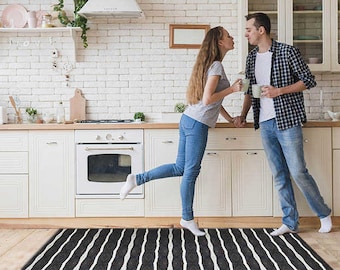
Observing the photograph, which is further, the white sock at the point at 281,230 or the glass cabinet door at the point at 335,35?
the glass cabinet door at the point at 335,35

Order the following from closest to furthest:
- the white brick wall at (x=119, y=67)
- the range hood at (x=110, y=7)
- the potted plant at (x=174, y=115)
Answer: the range hood at (x=110, y=7)
the potted plant at (x=174, y=115)
the white brick wall at (x=119, y=67)

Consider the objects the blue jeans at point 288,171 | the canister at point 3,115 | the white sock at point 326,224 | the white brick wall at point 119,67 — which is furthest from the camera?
the white brick wall at point 119,67

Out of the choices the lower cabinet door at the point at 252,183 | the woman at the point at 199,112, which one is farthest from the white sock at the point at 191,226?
the lower cabinet door at the point at 252,183

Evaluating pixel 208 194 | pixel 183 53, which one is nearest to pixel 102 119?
pixel 183 53

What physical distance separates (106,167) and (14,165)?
720 mm

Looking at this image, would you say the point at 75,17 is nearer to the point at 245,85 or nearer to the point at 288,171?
the point at 245,85

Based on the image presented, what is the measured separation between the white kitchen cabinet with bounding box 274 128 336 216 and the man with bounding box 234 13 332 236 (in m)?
0.21

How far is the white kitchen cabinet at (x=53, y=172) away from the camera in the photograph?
3.78 meters

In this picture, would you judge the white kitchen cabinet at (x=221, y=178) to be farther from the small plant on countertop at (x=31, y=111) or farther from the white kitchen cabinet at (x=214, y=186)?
the small plant on countertop at (x=31, y=111)

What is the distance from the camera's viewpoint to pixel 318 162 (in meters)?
3.75

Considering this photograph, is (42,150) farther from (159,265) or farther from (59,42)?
(159,265)

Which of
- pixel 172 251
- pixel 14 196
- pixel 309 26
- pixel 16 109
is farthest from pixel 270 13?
pixel 14 196

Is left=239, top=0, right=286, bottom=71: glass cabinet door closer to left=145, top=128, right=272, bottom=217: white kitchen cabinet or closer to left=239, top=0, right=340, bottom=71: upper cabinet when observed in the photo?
left=239, top=0, right=340, bottom=71: upper cabinet

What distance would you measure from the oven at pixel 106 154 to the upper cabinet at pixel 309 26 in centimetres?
120
